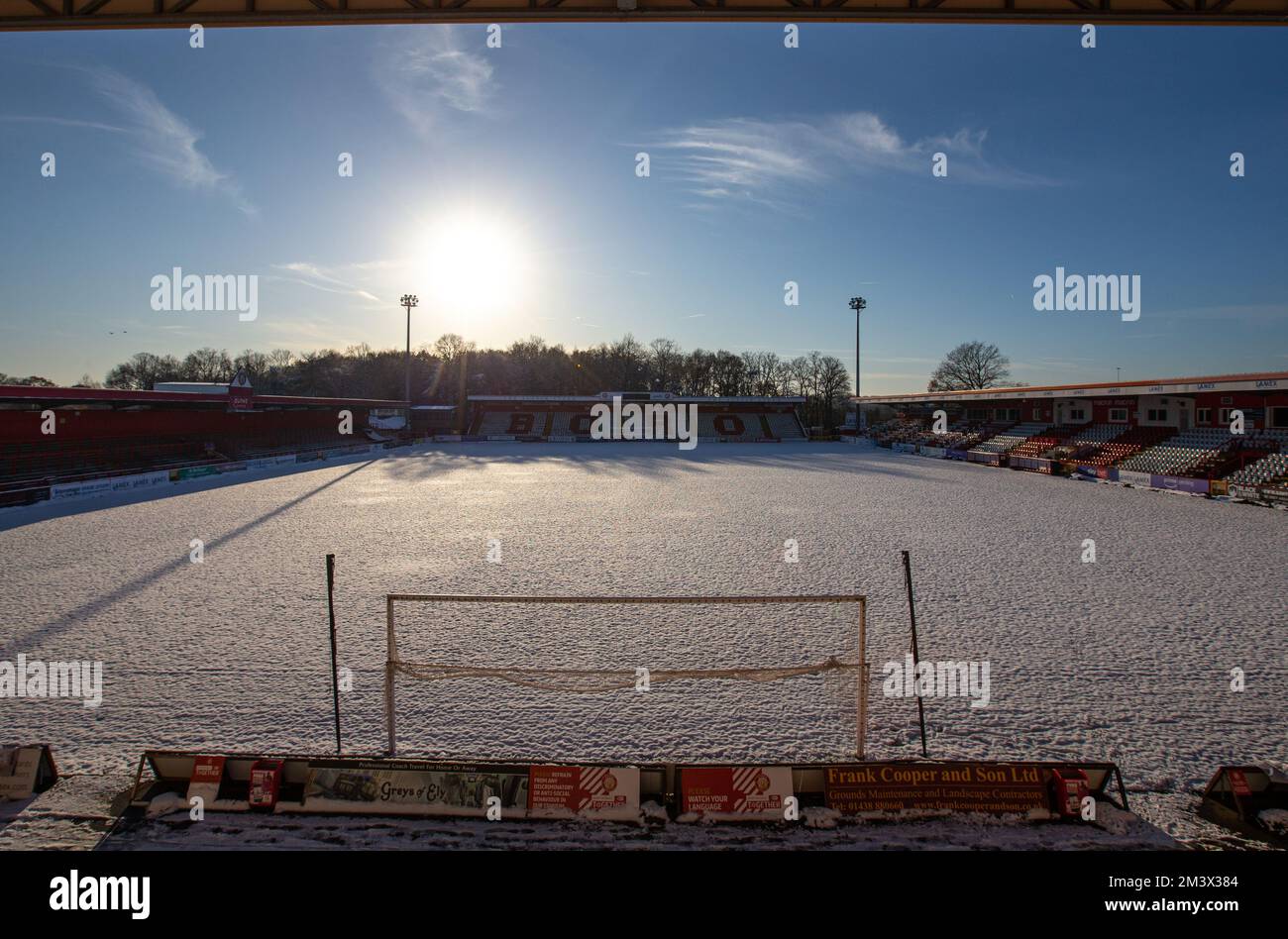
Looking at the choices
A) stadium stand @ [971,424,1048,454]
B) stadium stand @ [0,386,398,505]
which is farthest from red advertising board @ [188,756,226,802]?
stadium stand @ [971,424,1048,454]

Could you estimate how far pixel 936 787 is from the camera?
4.86 meters

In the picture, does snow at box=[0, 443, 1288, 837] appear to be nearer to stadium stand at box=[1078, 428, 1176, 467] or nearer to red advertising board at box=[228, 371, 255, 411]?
stadium stand at box=[1078, 428, 1176, 467]

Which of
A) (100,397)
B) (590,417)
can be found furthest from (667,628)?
(590,417)

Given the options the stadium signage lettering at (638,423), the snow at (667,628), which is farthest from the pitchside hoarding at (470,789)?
the stadium signage lettering at (638,423)

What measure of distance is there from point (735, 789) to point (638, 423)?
188 ft

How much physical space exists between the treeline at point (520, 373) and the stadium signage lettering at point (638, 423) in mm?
31119

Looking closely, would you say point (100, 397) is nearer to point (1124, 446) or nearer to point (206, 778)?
point (206, 778)

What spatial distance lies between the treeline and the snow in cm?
7359

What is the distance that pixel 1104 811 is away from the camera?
4703mm

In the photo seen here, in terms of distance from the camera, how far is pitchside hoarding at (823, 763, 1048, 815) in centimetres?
481

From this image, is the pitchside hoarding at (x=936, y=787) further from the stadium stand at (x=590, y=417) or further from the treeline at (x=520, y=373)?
the treeline at (x=520, y=373)
